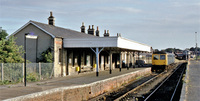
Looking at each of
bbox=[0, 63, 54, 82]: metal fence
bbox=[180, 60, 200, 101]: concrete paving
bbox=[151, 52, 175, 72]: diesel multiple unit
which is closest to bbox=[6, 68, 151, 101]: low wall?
bbox=[180, 60, 200, 101]: concrete paving

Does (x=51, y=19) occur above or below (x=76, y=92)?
above

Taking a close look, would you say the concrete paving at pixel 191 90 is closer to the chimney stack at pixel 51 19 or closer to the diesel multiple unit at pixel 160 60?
the diesel multiple unit at pixel 160 60

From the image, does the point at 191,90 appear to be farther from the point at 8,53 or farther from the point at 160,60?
the point at 160,60

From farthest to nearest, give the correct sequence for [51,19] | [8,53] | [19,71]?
[51,19] → [8,53] → [19,71]

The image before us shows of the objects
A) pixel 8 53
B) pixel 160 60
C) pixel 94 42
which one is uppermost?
pixel 94 42

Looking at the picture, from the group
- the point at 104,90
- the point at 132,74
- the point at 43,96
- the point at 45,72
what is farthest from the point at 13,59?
the point at 132,74

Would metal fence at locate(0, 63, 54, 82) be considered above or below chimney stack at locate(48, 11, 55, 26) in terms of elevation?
below

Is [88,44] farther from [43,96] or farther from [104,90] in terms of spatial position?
[43,96]

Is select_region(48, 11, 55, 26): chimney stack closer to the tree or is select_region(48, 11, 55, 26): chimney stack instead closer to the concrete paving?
the tree

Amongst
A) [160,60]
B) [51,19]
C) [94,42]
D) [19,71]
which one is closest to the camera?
[19,71]

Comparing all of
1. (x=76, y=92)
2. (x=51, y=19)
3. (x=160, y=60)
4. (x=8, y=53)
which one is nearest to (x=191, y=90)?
(x=76, y=92)

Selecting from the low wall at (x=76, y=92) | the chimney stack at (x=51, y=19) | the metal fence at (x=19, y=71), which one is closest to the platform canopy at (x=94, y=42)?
the low wall at (x=76, y=92)

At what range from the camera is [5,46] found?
1702 cm

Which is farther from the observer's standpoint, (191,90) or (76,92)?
(191,90)
